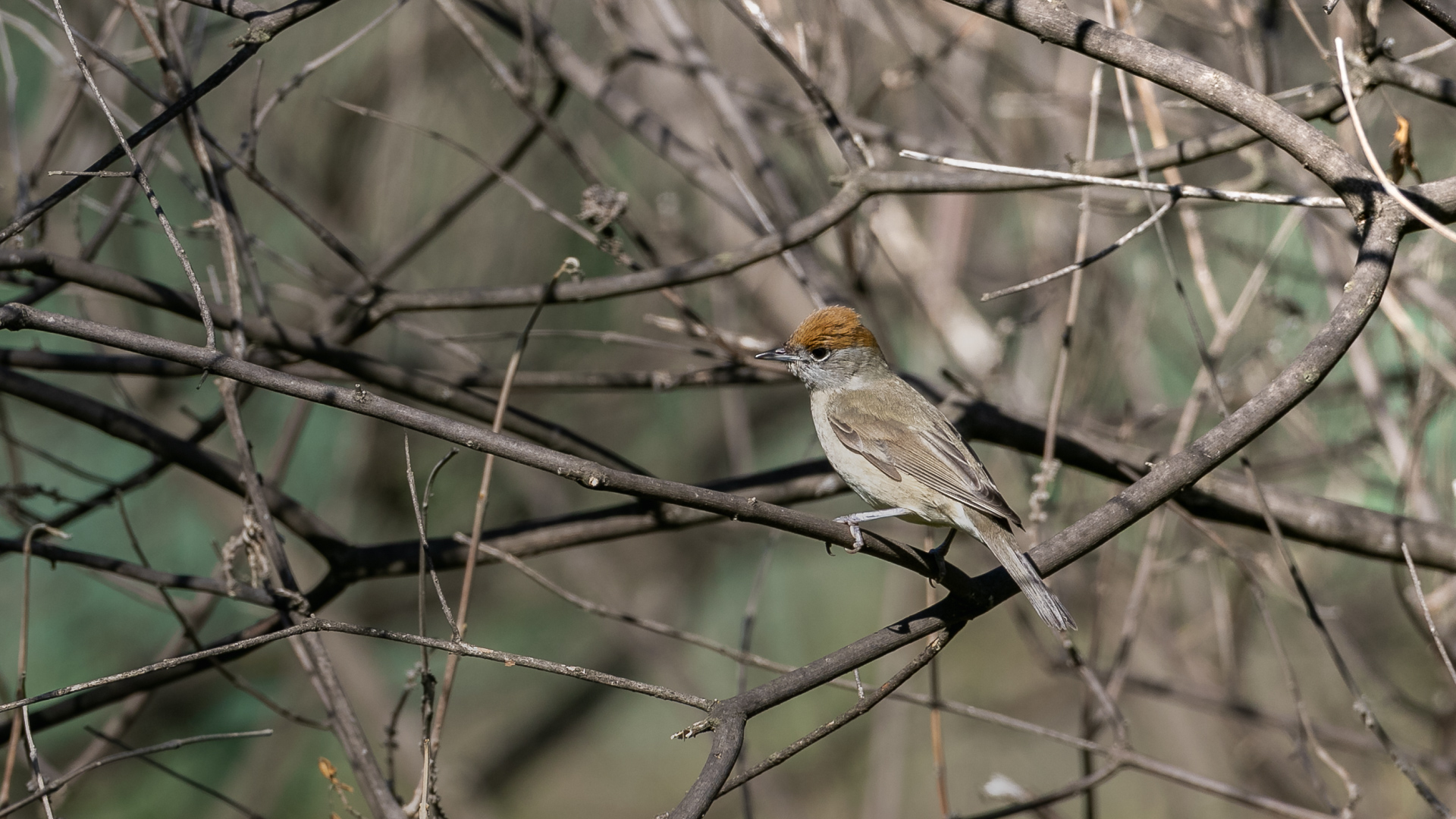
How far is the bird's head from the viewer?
3422 mm

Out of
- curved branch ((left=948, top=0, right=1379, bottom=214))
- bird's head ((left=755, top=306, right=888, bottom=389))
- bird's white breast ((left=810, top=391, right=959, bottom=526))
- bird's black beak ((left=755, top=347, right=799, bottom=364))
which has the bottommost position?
bird's white breast ((left=810, top=391, right=959, bottom=526))

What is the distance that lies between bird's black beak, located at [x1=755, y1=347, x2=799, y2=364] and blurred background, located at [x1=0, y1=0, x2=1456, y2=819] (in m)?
0.22

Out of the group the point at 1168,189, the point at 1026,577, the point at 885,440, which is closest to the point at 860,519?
the point at 885,440

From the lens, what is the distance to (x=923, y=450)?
3.26 m

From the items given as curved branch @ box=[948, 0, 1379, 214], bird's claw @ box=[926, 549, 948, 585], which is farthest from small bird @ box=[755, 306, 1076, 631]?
curved branch @ box=[948, 0, 1379, 214]

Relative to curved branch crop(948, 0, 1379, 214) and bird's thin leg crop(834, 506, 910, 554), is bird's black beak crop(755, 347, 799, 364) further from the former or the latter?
curved branch crop(948, 0, 1379, 214)

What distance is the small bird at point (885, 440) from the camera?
3.07 metres

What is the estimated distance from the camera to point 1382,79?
2584 mm

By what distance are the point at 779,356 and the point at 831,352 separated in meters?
0.19

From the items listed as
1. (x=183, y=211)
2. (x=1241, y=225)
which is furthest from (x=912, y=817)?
(x=183, y=211)

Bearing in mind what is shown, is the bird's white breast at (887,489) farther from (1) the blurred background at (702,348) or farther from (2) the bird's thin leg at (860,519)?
(1) the blurred background at (702,348)

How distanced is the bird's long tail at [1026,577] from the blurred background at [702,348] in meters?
0.70

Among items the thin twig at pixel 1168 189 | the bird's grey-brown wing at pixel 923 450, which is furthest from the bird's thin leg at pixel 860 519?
the thin twig at pixel 1168 189

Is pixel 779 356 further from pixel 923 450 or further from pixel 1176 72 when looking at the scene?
pixel 1176 72
